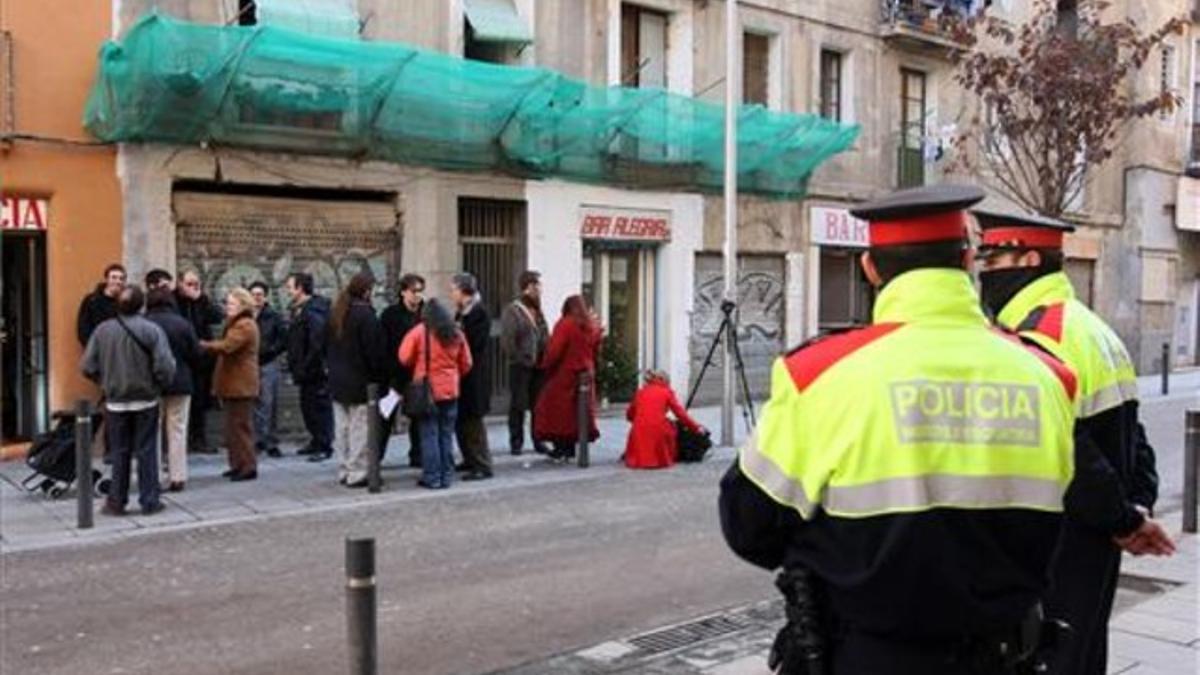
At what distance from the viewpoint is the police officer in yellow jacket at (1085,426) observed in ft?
12.6

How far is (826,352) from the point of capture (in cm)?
262

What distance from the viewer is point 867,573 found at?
2.48m

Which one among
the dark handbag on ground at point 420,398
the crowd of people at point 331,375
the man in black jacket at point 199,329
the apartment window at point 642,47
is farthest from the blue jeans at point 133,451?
the apartment window at point 642,47

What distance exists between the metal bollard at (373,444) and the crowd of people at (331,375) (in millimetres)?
58

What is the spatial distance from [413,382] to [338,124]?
15.1 ft

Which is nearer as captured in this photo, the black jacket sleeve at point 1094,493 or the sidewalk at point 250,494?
the black jacket sleeve at point 1094,493

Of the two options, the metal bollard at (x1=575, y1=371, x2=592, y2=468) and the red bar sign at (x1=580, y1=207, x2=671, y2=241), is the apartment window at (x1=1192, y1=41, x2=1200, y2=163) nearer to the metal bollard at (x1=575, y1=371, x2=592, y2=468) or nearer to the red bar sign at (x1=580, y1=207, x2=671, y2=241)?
the red bar sign at (x1=580, y1=207, x2=671, y2=241)

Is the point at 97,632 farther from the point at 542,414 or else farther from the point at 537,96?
the point at 537,96

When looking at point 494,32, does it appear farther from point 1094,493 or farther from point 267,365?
point 1094,493

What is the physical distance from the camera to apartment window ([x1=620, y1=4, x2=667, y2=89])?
58.1ft

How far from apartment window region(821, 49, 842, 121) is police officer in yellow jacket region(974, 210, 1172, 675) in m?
16.9

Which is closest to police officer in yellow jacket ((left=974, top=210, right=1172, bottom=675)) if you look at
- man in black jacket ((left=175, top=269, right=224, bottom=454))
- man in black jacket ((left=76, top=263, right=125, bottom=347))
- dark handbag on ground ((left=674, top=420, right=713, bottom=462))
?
dark handbag on ground ((left=674, top=420, right=713, bottom=462))

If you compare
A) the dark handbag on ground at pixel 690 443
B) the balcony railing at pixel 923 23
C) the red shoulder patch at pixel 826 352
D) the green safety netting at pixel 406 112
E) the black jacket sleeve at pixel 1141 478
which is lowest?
the dark handbag on ground at pixel 690 443

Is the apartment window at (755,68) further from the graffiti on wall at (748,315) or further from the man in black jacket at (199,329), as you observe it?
the man in black jacket at (199,329)
